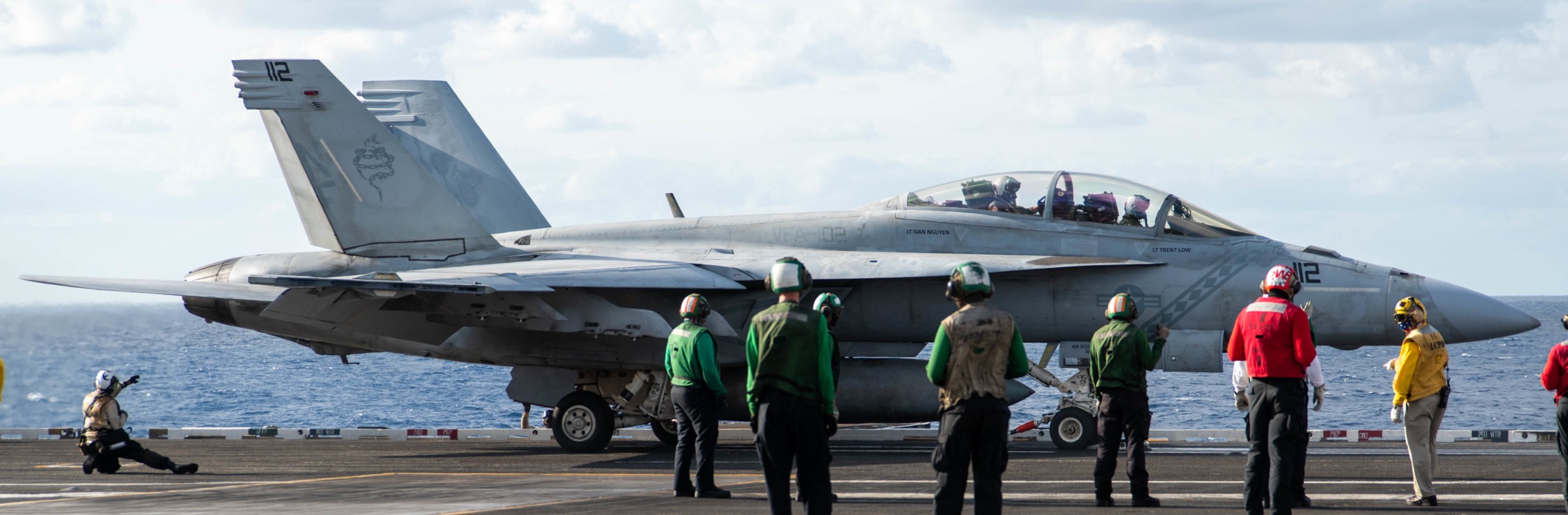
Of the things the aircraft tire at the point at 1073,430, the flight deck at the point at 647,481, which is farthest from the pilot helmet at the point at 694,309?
the aircraft tire at the point at 1073,430

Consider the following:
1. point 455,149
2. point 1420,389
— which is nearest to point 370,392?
point 455,149

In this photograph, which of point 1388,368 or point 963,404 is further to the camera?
point 1388,368

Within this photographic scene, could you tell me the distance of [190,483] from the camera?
43.5 ft

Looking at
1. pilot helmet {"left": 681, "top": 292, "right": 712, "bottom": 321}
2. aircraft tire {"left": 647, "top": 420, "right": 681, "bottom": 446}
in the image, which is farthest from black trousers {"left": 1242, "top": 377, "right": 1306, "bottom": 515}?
aircraft tire {"left": 647, "top": 420, "right": 681, "bottom": 446}

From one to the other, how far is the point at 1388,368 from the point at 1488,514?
2129 millimetres

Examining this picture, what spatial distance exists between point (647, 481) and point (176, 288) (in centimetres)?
665

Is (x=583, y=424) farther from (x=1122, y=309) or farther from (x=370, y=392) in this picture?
(x=370, y=392)

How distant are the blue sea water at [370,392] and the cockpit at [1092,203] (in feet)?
43.0

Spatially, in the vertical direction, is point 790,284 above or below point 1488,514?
above

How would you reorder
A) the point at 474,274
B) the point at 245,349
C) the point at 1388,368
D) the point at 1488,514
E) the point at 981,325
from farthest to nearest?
the point at 245,349, the point at 474,274, the point at 1388,368, the point at 1488,514, the point at 981,325

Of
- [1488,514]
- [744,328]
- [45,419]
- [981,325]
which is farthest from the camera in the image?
[45,419]

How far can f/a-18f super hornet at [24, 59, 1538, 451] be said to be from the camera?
1470 centimetres

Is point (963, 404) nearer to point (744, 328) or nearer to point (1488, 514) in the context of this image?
point (1488, 514)

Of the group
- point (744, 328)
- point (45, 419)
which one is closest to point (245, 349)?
point (45, 419)
